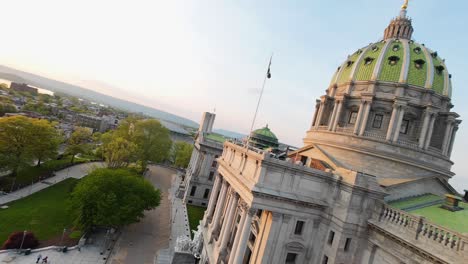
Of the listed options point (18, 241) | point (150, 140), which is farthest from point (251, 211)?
point (150, 140)

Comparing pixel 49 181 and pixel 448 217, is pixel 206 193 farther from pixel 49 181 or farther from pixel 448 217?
pixel 448 217

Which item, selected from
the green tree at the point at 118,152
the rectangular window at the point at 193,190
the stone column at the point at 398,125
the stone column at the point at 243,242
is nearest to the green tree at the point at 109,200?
the stone column at the point at 243,242

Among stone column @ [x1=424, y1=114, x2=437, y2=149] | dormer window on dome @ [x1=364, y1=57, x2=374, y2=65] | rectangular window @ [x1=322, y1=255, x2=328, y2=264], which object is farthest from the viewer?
dormer window on dome @ [x1=364, y1=57, x2=374, y2=65]

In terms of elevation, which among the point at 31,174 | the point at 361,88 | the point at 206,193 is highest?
the point at 361,88

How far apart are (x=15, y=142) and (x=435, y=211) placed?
205 feet

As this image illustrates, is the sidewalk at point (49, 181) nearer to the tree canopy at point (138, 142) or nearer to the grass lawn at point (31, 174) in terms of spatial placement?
the grass lawn at point (31, 174)

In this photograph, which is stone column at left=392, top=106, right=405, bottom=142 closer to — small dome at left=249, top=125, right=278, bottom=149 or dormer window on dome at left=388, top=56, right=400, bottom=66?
dormer window on dome at left=388, top=56, right=400, bottom=66

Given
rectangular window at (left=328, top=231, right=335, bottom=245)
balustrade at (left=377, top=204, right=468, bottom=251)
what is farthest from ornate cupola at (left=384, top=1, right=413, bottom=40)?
rectangular window at (left=328, top=231, right=335, bottom=245)

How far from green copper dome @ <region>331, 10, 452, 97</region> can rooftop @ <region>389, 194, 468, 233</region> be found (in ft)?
42.4

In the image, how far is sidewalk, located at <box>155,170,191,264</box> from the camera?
32250mm

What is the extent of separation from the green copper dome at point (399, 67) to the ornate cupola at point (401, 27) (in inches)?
43.7

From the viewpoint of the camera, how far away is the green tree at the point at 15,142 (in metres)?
46.7

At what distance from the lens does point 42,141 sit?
173 feet

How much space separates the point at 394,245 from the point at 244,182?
12.5 m
